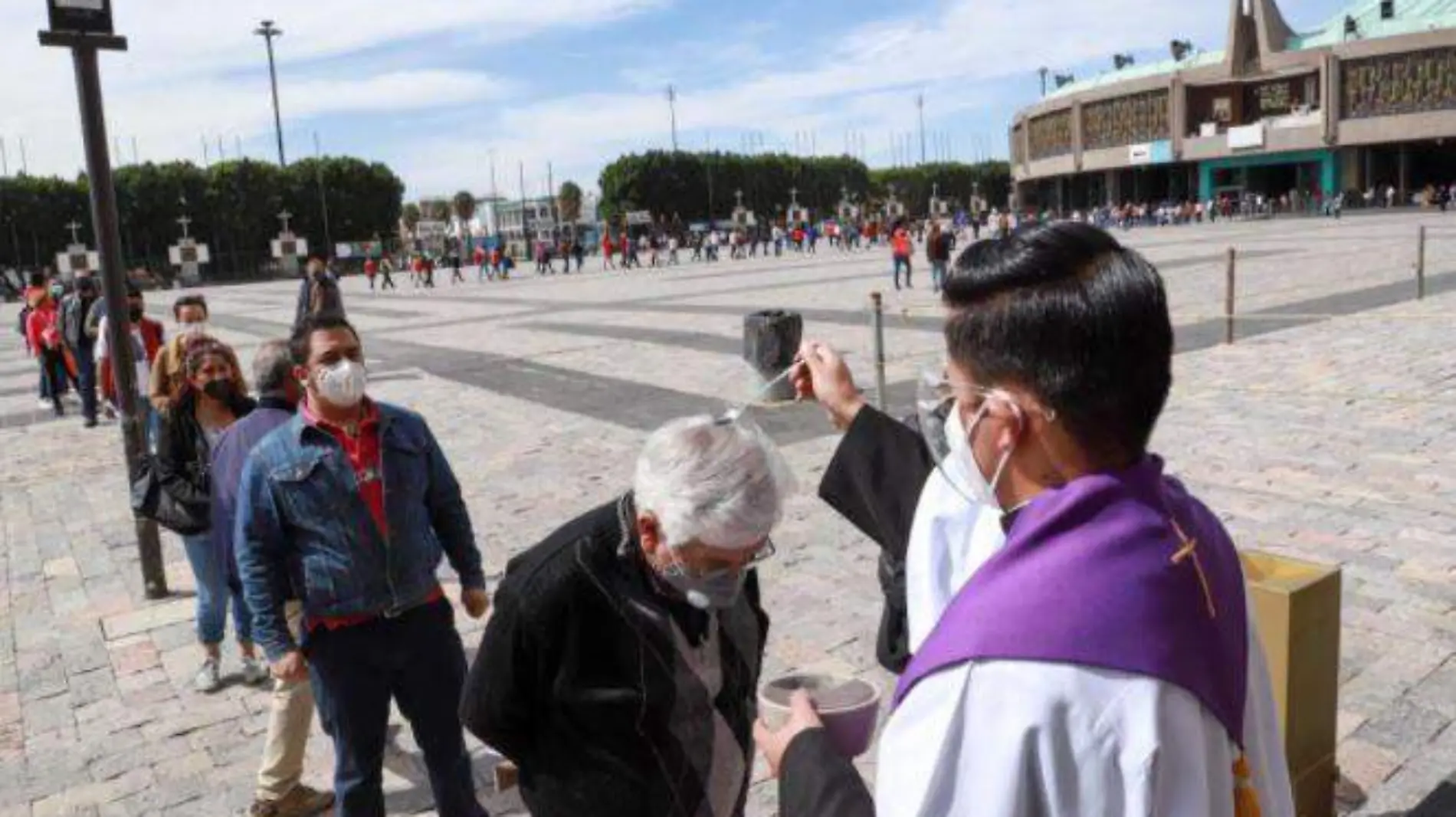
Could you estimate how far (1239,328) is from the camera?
48.4 feet

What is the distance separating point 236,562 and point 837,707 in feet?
9.38

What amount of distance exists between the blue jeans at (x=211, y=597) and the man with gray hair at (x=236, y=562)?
2.96 feet

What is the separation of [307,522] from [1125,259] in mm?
2867

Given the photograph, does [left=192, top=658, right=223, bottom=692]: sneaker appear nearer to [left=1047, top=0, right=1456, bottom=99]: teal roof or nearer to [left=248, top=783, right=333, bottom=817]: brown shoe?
[left=248, top=783, right=333, bottom=817]: brown shoe

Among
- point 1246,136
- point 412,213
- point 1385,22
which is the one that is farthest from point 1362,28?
point 412,213

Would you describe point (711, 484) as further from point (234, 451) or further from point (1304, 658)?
point (234, 451)

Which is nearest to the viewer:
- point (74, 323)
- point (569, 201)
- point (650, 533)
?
point (650, 533)

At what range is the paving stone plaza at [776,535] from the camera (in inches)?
179

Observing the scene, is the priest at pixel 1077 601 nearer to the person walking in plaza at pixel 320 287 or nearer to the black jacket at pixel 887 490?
the black jacket at pixel 887 490

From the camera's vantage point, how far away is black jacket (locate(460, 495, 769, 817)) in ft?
7.39

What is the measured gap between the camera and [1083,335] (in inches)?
53.5

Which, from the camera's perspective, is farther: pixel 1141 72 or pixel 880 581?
pixel 1141 72

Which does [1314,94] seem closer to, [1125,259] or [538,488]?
[538,488]

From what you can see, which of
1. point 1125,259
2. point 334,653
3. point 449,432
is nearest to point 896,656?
point 1125,259
